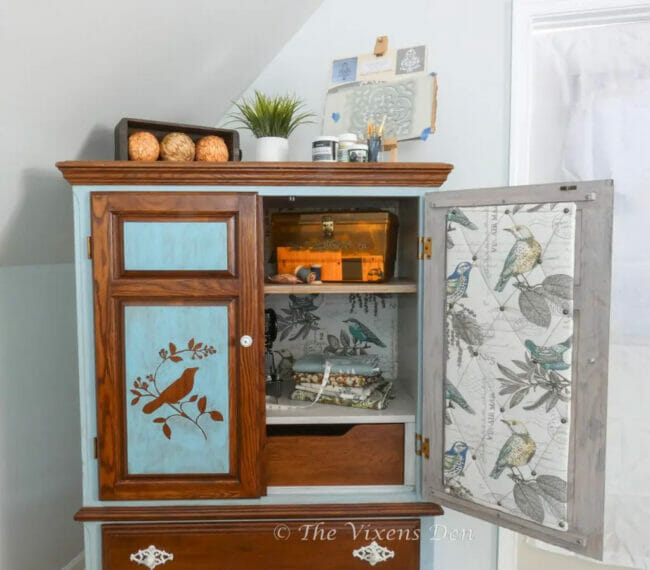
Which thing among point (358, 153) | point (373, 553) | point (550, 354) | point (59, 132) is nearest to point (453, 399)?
point (550, 354)

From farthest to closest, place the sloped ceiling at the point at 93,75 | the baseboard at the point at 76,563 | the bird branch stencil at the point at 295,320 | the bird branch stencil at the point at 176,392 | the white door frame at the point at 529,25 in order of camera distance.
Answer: the bird branch stencil at the point at 295,320 < the baseboard at the point at 76,563 < the white door frame at the point at 529,25 < the bird branch stencil at the point at 176,392 < the sloped ceiling at the point at 93,75

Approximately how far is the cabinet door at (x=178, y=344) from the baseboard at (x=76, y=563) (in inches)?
26.8

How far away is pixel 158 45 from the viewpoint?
1472 mm

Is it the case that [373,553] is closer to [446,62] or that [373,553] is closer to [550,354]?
[550,354]

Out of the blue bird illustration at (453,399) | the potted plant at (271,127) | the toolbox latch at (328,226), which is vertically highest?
the potted plant at (271,127)

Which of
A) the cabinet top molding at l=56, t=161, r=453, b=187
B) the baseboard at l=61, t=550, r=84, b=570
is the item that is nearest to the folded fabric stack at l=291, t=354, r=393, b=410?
the cabinet top molding at l=56, t=161, r=453, b=187

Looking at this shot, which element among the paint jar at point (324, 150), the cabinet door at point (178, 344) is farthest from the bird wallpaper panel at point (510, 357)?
the cabinet door at point (178, 344)

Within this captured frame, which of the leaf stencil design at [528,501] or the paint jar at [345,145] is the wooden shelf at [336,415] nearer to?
the leaf stencil design at [528,501]

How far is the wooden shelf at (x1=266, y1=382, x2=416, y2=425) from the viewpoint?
1.54m

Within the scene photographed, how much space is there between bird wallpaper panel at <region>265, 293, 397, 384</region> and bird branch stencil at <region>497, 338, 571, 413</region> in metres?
0.69

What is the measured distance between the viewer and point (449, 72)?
1.92m

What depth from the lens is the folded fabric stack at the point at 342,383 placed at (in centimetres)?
164

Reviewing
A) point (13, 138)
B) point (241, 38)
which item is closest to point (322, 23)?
point (241, 38)

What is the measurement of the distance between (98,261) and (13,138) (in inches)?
14.7
